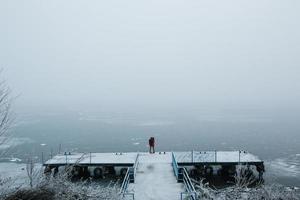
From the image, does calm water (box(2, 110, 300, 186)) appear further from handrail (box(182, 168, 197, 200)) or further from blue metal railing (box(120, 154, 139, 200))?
blue metal railing (box(120, 154, 139, 200))

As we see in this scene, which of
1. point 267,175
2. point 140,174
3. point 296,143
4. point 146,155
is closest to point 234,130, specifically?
point 296,143

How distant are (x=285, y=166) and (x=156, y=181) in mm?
25551

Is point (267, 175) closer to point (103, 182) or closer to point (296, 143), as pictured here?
point (103, 182)

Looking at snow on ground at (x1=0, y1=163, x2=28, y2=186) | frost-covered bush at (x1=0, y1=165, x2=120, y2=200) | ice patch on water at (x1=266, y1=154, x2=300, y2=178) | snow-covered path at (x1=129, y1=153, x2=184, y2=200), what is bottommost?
ice patch on water at (x1=266, y1=154, x2=300, y2=178)

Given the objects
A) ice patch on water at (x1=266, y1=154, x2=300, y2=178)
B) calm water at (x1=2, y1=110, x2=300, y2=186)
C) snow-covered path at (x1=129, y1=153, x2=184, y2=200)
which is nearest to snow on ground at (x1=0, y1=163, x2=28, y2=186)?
calm water at (x1=2, y1=110, x2=300, y2=186)

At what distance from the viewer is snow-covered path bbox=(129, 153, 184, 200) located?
21.7m

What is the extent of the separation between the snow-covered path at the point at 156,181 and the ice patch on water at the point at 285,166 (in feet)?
51.7

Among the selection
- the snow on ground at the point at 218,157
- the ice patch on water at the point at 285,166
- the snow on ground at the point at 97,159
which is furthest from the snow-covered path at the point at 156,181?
the ice patch on water at the point at 285,166

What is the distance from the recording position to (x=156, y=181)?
24.5 meters

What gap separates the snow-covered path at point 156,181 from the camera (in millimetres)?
21703

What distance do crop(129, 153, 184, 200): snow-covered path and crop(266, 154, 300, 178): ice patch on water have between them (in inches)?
620

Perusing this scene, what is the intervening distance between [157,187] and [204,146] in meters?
39.0

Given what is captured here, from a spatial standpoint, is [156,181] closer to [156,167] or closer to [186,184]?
[186,184]

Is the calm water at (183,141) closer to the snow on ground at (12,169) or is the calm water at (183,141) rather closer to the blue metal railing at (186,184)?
the snow on ground at (12,169)
